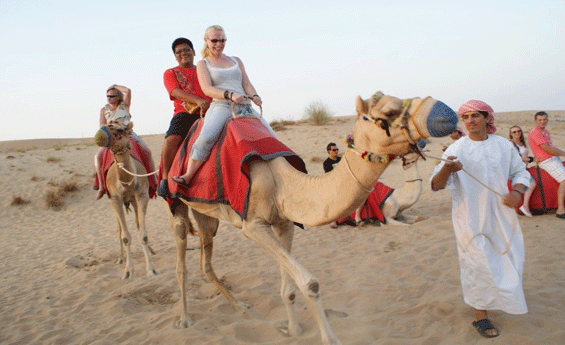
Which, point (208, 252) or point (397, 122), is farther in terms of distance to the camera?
point (208, 252)

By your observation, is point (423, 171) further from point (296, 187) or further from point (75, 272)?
point (296, 187)

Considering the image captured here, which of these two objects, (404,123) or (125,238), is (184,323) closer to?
(125,238)

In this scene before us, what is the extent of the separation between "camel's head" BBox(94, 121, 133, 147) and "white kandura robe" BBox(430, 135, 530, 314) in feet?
13.7

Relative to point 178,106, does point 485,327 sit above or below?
below

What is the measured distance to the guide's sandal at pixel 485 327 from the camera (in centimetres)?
347

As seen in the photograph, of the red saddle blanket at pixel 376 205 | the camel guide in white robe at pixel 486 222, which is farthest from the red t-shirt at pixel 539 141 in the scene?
the camel guide in white robe at pixel 486 222

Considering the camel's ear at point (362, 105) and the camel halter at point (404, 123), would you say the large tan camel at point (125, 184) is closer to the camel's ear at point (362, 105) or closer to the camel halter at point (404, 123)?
the camel's ear at point (362, 105)

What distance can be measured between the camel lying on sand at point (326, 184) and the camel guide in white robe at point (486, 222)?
1004 mm

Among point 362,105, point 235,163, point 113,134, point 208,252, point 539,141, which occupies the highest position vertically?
point 362,105

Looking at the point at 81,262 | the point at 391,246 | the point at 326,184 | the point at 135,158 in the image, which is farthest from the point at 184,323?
the point at 81,262

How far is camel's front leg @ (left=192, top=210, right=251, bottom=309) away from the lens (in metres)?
4.84

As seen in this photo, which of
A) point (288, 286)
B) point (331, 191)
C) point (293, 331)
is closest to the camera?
point (331, 191)

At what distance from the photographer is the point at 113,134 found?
583 cm

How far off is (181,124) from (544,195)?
6652 millimetres
